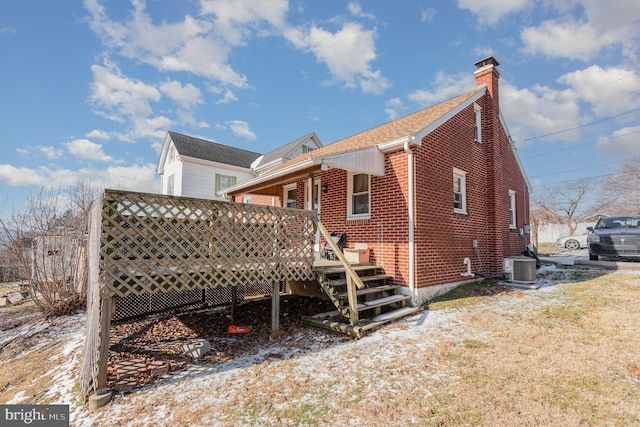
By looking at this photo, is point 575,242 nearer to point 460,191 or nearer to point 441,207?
point 460,191

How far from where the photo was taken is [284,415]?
3.04 meters

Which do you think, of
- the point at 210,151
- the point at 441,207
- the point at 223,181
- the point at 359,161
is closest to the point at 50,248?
the point at 359,161

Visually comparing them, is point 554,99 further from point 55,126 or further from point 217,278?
point 55,126

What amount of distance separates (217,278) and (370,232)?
4230mm

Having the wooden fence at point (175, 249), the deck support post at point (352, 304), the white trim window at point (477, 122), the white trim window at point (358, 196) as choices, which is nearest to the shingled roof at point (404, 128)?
the white trim window at point (477, 122)

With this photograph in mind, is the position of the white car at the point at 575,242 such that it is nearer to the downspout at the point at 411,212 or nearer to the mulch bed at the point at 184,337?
the downspout at the point at 411,212

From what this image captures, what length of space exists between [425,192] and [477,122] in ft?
14.8

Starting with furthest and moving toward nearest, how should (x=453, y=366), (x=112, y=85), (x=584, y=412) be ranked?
1. (x=112, y=85)
2. (x=453, y=366)
3. (x=584, y=412)

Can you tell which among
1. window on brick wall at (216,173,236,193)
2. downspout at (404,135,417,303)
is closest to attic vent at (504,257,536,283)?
downspout at (404,135,417,303)

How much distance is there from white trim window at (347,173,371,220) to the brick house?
0.03 meters

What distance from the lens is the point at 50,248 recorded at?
9.32m

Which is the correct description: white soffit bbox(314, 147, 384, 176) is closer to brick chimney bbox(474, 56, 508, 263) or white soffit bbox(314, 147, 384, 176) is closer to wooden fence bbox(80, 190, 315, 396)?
wooden fence bbox(80, 190, 315, 396)

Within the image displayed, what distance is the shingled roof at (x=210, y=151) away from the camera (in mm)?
18328

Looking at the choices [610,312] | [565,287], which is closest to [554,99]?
[565,287]
